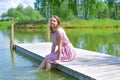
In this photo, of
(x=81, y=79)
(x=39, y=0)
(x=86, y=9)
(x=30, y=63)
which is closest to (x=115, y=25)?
(x=86, y=9)

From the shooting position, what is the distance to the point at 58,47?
34.1ft

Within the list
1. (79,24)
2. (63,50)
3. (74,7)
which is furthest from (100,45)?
(74,7)

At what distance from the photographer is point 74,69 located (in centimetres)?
963

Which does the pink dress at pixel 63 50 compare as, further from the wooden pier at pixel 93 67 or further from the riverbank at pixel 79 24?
the riverbank at pixel 79 24

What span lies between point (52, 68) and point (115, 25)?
140 feet

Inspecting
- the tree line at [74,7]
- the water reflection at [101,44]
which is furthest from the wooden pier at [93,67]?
the tree line at [74,7]

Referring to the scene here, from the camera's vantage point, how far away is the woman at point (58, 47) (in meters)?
10.3

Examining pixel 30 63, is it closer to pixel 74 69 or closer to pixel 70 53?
pixel 70 53

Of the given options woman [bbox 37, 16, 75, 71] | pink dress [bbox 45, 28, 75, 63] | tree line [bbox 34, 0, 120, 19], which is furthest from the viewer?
tree line [bbox 34, 0, 120, 19]

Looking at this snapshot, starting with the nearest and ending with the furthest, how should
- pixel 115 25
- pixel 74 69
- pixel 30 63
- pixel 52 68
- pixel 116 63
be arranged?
pixel 74 69 < pixel 116 63 < pixel 52 68 < pixel 30 63 < pixel 115 25

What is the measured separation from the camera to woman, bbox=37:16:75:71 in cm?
1030

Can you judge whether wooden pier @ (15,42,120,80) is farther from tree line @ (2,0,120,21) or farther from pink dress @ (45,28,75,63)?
tree line @ (2,0,120,21)

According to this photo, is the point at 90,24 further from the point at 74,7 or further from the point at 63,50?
the point at 63,50

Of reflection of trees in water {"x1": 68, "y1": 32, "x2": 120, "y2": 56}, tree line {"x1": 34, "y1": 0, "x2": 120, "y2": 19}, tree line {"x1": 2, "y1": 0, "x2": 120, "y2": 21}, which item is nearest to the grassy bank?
tree line {"x1": 2, "y1": 0, "x2": 120, "y2": 21}
